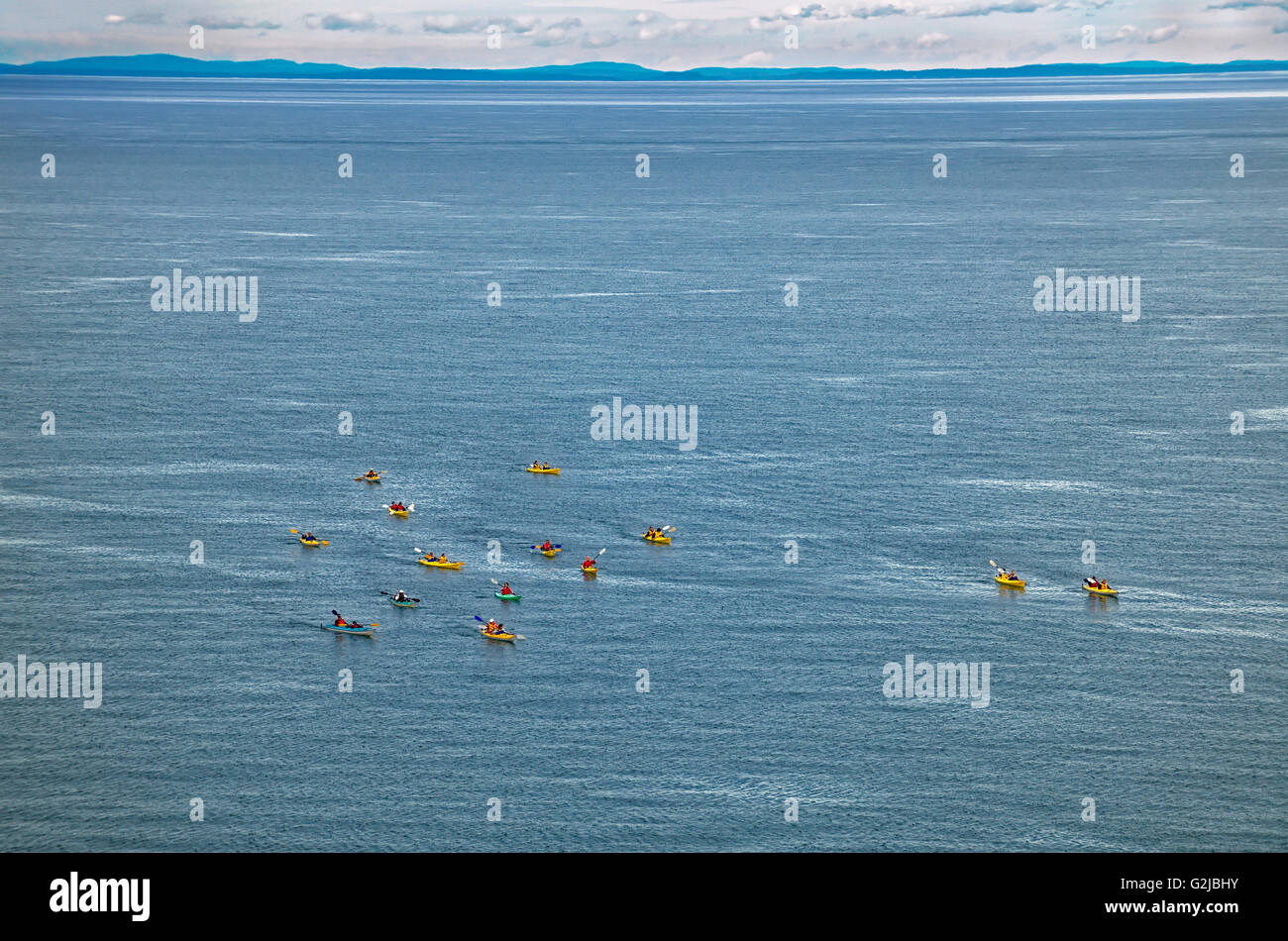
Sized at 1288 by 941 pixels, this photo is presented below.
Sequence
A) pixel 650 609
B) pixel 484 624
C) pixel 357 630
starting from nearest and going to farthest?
1. pixel 357 630
2. pixel 484 624
3. pixel 650 609

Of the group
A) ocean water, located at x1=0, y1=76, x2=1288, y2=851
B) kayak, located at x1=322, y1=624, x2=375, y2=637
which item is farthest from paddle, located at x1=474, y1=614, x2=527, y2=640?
kayak, located at x1=322, y1=624, x2=375, y2=637

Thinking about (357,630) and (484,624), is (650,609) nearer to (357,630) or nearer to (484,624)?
(484,624)

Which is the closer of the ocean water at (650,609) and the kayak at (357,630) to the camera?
the ocean water at (650,609)

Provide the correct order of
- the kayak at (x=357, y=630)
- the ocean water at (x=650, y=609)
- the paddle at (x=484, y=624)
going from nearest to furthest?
the ocean water at (x=650, y=609) < the paddle at (x=484, y=624) < the kayak at (x=357, y=630)

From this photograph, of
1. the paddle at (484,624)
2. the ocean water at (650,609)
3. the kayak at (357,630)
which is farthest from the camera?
the kayak at (357,630)

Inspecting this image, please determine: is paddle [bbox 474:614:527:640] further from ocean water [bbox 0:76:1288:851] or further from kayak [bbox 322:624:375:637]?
kayak [bbox 322:624:375:637]

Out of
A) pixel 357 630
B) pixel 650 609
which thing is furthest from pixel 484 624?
pixel 650 609

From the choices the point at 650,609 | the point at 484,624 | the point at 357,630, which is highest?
the point at 650,609

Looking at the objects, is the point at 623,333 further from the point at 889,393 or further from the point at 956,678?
the point at 956,678

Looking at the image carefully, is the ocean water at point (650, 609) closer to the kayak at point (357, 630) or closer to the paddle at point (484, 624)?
the paddle at point (484, 624)

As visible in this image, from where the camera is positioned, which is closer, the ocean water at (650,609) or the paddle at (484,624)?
the ocean water at (650,609)

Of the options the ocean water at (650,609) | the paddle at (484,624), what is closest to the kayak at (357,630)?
the ocean water at (650,609)
